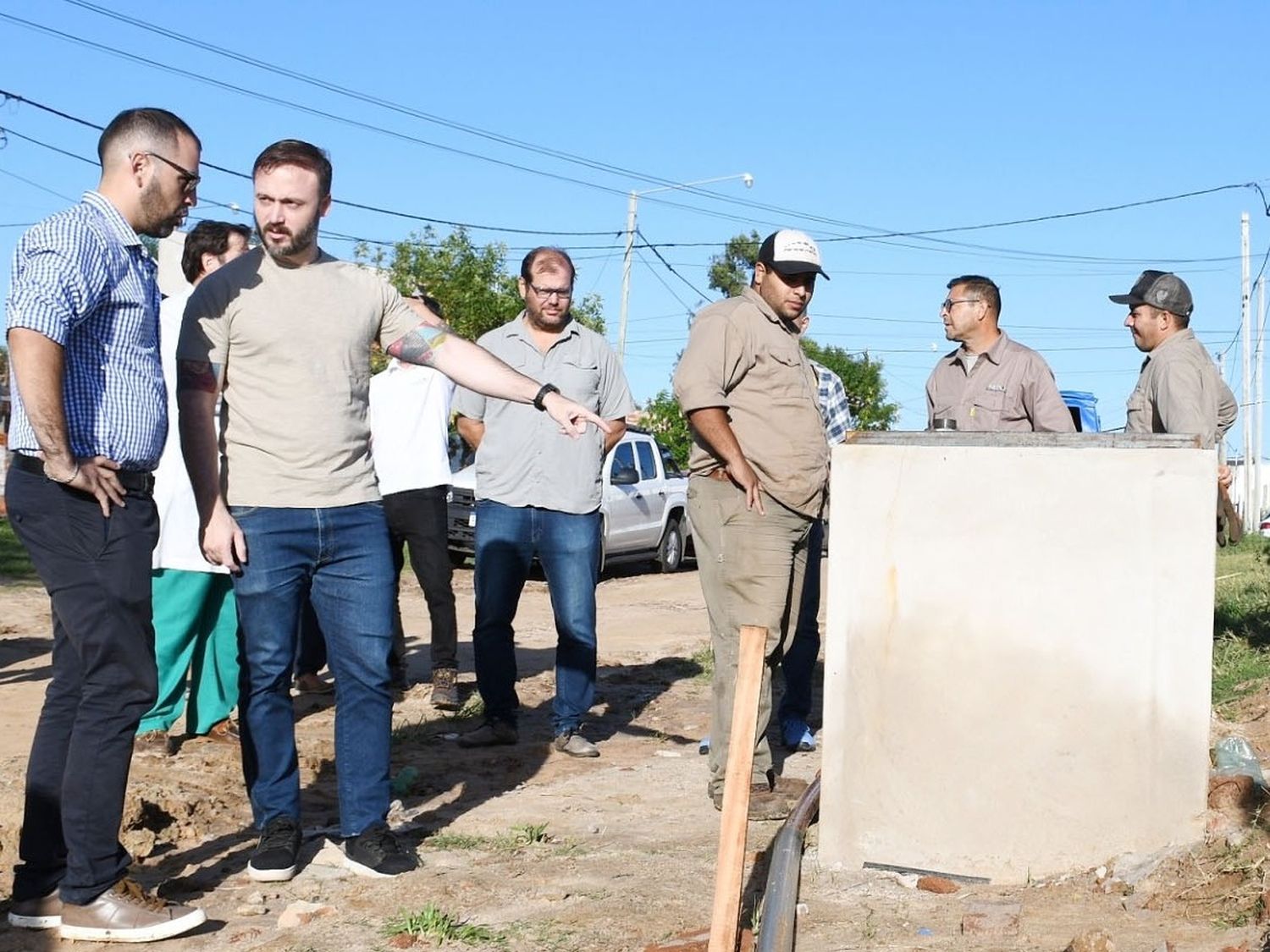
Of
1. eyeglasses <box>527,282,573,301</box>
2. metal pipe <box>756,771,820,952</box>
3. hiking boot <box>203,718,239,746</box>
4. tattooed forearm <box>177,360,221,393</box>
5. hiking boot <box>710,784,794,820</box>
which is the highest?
eyeglasses <box>527,282,573,301</box>

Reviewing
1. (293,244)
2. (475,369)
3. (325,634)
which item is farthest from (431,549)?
(293,244)

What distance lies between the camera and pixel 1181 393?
7.15 m

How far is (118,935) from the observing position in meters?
4.32

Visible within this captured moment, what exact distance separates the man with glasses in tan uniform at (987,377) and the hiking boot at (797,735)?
1.52 metres

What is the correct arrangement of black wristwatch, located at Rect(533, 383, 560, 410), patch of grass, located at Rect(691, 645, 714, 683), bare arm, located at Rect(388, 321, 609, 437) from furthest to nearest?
patch of grass, located at Rect(691, 645, 714, 683) < black wristwatch, located at Rect(533, 383, 560, 410) < bare arm, located at Rect(388, 321, 609, 437)

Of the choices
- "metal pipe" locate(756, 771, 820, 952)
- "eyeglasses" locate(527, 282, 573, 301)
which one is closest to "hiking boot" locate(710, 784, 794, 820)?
"metal pipe" locate(756, 771, 820, 952)

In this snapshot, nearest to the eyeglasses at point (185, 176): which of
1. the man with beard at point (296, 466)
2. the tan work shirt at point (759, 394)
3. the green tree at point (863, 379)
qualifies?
the man with beard at point (296, 466)

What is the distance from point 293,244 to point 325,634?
1.27 metres

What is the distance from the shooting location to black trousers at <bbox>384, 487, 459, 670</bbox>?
8.34 m

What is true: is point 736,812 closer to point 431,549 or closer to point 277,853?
point 277,853

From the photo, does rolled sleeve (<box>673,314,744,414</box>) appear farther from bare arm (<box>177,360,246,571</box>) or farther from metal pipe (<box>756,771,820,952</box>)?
bare arm (<box>177,360,246,571</box>)

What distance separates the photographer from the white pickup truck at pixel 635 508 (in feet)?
59.5

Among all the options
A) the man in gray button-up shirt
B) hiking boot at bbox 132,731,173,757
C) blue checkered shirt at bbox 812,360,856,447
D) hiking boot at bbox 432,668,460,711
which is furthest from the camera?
hiking boot at bbox 432,668,460,711

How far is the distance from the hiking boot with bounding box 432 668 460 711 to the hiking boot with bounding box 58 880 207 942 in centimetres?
376
